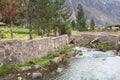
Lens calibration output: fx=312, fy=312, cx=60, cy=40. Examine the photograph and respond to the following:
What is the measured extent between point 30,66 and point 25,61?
7.35 ft

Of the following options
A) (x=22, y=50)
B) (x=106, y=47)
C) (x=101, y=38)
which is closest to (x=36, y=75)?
(x=22, y=50)

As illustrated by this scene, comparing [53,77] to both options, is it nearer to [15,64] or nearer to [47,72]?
[47,72]

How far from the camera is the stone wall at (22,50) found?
163 feet

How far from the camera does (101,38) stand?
353 ft

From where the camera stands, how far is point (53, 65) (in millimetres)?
57812

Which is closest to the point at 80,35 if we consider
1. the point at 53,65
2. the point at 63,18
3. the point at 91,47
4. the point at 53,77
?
the point at 63,18

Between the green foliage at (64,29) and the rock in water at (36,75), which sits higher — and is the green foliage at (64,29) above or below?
above

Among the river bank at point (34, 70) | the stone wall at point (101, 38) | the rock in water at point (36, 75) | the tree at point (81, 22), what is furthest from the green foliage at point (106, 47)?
the tree at point (81, 22)

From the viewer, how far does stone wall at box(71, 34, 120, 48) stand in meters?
94.4

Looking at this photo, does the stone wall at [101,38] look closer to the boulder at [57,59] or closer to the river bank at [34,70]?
the boulder at [57,59]

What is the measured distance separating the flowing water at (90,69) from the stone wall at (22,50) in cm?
620

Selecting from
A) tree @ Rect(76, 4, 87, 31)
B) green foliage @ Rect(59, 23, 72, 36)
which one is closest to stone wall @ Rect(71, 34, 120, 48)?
green foliage @ Rect(59, 23, 72, 36)

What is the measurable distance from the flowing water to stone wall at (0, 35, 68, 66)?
20.4ft

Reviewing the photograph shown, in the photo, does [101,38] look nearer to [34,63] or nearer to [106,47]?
[106,47]
